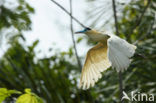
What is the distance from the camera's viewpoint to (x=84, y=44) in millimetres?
2930

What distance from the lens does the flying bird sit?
1.42 metres

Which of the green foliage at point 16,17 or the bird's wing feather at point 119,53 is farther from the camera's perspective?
the green foliage at point 16,17

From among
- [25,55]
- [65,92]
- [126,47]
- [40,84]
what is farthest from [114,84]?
[126,47]

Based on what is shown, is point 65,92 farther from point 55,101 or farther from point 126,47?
point 126,47

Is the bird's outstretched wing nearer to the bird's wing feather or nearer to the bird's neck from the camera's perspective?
the bird's neck

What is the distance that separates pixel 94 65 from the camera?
1.96 metres

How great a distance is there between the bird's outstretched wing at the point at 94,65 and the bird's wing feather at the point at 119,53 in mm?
332

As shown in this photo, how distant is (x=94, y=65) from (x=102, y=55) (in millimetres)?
104

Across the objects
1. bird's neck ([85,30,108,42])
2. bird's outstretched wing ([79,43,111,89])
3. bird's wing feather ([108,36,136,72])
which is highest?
bird's wing feather ([108,36,136,72])

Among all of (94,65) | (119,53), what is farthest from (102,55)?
(119,53)

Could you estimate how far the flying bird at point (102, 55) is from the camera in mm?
1416

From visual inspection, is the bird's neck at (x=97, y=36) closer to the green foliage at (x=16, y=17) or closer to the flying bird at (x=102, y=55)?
the flying bird at (x=102, y=55)

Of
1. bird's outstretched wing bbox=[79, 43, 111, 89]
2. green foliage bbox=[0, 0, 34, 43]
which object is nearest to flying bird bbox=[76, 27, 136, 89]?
bird's outstretched wing bbox=[79, 43, 111, 89]

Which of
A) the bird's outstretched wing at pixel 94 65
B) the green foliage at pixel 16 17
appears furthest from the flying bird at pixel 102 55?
the green foliage at pixel 16 17
